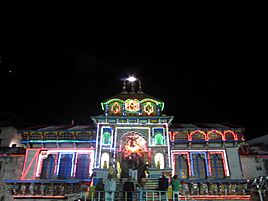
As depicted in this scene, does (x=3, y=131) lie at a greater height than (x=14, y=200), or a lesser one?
greater

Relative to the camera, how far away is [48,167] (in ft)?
83.6

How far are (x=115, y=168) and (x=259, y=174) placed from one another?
52.5ft

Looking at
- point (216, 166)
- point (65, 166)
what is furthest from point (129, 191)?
point (216, 166)

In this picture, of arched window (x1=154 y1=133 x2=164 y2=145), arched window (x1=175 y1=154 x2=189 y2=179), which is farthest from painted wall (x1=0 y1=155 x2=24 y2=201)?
arched window (x1=175 y1=154 x2=189 y2=179)

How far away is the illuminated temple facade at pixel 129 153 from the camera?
23.3m

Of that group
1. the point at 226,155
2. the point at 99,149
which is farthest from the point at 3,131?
the point at 226,155

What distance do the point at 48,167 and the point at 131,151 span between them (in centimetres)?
918

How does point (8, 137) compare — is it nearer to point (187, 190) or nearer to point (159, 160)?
point (159, 160)

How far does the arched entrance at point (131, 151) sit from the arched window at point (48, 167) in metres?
7.49

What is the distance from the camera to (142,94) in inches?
1153

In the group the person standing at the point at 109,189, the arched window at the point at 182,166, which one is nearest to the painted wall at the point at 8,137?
the arched window at the point at 182,166

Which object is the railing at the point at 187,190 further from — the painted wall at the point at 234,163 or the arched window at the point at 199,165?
the arched window at the point at 199,165

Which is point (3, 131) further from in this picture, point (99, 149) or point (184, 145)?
point (184, 145)

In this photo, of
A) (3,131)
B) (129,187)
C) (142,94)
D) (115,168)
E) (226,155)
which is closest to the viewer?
(129,187)
